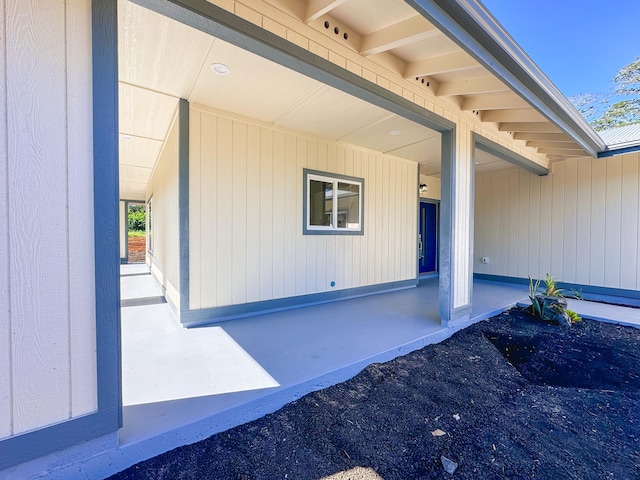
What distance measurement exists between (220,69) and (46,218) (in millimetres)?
2176

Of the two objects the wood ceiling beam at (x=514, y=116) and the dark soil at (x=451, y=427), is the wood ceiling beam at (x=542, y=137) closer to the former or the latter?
the wood ceiling beam at (x=514, y=116)

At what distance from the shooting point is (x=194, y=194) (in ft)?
11.8

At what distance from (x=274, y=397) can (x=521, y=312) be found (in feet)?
14.7

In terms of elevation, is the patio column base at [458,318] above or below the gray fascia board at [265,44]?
below

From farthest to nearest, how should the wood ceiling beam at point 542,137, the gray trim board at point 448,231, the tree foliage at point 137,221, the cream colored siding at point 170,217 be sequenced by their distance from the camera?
1. the tree foliage at point 137,221
2. the wood ceiling beam at point 542,137
3. the cream colored siding at point 170,217
4. the gray trim board at point 448,231

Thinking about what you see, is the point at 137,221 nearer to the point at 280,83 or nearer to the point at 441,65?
the point at 280,83

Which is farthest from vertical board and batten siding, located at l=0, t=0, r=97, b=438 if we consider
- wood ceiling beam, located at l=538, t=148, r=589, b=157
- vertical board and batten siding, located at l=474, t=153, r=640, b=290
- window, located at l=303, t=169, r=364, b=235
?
vertical board and batten siding, located at l=474, t=153, r=640, b=290

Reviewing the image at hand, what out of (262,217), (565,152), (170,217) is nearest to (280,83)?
(262,217)

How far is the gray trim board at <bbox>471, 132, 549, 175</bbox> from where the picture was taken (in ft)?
13.7

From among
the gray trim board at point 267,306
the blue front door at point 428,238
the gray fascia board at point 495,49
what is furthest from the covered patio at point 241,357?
the blue front door at point 428,238

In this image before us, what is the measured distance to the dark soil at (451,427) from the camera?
5.20 feet

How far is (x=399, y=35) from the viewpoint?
236cm

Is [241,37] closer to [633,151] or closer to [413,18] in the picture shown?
[413,18]

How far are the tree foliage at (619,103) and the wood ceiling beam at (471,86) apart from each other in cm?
1288
